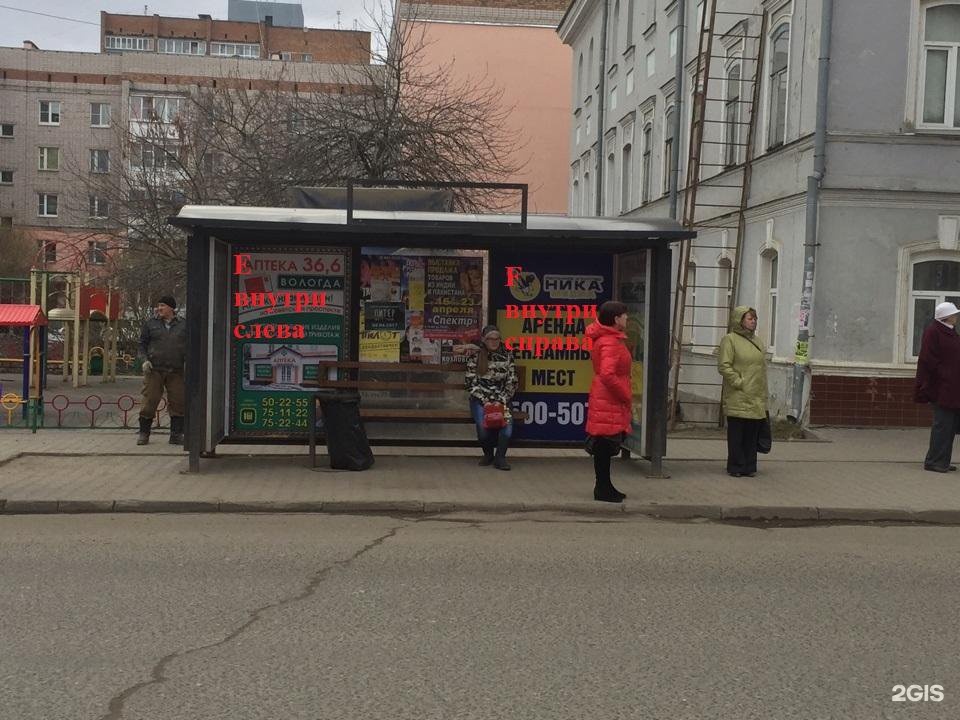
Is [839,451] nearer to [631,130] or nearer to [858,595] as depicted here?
[858,595]

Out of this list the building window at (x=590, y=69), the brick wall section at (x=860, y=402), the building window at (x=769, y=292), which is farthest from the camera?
the building window at (x=590, y=69)

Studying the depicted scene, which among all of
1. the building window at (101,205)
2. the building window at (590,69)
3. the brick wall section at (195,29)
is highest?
the brick wall section at (195,29)

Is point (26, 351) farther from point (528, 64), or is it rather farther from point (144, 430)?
point (528, 64)

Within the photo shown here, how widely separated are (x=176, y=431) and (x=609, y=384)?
5.90 m

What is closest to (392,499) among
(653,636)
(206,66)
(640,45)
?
(653,636)

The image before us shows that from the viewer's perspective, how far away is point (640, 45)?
25500mm

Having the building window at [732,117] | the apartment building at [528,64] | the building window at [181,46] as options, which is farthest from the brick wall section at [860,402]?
the building window at [181,46]

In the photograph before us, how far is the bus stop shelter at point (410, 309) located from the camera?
1003 centimetres

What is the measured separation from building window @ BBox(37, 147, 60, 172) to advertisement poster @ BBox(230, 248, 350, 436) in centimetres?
5440

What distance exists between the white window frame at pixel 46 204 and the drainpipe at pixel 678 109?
47417 millimetres

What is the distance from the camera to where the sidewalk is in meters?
8.82

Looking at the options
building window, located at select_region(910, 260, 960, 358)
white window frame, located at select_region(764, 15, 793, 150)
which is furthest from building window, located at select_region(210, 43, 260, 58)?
building window, located at select_region(910, 260, 960, 358)

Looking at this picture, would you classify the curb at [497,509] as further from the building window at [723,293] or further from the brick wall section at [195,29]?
the brick wall section at [195,29]

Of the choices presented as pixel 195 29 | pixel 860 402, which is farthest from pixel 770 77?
pixel 195 29
